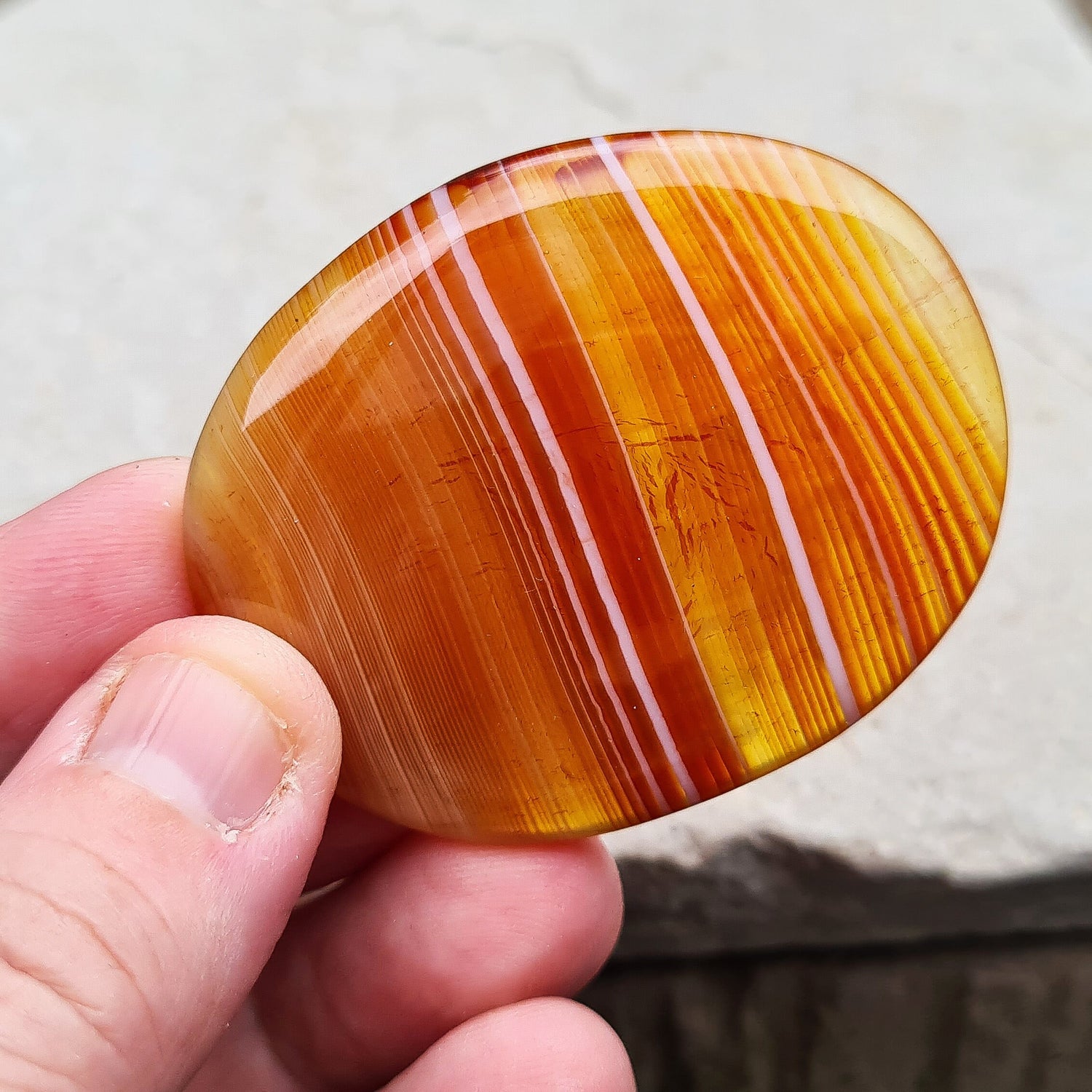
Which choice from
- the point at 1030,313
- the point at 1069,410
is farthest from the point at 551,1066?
the point at 1030,313

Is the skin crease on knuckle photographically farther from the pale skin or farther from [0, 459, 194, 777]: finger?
[0, 459, 194, 777]: finger

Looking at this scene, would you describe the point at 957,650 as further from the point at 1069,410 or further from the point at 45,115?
the point at 45,115

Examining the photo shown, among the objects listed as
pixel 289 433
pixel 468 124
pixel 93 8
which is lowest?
pixel 289 433

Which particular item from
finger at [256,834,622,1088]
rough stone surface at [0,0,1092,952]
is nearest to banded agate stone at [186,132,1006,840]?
finger at [256,834,622,1088]

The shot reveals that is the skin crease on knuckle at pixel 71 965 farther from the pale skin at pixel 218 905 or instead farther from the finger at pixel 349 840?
the finger at pixel 349 840

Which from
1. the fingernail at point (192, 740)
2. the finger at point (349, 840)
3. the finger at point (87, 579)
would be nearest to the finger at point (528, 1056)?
the finger at point (349, 840)

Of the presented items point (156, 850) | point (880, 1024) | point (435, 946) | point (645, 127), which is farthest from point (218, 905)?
point (645, 127)

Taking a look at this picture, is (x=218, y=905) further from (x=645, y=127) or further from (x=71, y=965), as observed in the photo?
(x=645, y=127)
